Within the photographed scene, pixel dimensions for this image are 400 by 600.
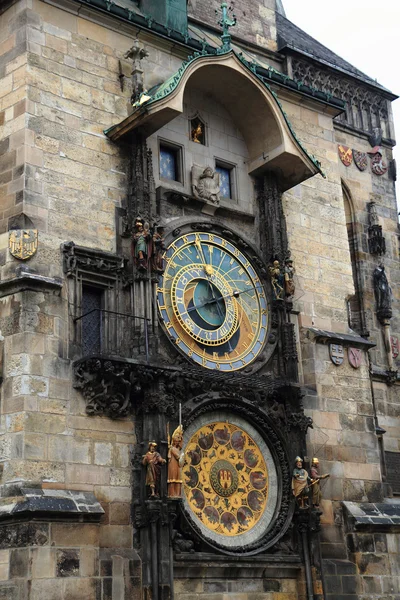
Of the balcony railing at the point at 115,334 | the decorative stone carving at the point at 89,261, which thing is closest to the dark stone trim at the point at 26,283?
the decorative stone carving at the point at 89,261

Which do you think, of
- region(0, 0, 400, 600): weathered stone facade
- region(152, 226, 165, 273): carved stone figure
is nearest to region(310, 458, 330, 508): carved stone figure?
region(0, 0, 400, 600): weathered stone facade

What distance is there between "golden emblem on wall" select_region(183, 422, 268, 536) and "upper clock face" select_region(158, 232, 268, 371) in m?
1.15

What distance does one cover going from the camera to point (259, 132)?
1780 cm

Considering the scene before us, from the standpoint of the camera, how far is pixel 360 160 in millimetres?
23469

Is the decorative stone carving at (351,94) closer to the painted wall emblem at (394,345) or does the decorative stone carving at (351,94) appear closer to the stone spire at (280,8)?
the stone spire at (280,8)

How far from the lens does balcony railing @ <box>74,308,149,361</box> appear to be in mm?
14797

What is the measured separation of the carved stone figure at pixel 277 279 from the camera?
1703 cm

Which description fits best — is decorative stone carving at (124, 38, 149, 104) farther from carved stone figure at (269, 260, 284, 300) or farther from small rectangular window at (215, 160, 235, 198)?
carved stone figure at (269, 260, 284, 300)

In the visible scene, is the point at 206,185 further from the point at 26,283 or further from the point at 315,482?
the point at 315,482

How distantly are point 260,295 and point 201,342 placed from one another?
179cm

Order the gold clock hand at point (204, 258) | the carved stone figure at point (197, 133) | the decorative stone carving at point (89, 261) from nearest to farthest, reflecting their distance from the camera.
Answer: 1. the decorative stone carving at point (89, 261)
2. the gold clock hand at point (204, 258)
3. the carved stone figure at point (197, 133)

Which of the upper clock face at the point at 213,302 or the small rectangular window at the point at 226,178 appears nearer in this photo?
the upper clock face at the point at 213,302

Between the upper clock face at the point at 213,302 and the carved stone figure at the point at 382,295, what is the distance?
5833 mm

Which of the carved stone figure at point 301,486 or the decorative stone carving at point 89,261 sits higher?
the decorative stone carving at point 89,261
